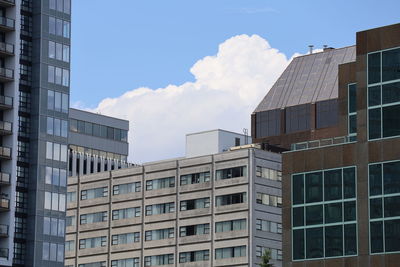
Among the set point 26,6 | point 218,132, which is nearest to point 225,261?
point 218,132

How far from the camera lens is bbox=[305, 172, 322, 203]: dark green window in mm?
90312

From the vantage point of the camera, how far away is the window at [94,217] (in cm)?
18825

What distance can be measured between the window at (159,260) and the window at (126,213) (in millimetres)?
6897

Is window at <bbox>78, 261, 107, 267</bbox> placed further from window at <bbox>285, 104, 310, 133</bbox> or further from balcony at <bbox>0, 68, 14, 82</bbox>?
balcony at <bbox>0, 68, 14, 82</bbox>

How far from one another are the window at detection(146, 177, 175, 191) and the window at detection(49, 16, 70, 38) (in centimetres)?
3388

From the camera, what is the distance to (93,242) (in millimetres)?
189125

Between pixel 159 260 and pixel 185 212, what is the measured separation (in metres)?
8.20

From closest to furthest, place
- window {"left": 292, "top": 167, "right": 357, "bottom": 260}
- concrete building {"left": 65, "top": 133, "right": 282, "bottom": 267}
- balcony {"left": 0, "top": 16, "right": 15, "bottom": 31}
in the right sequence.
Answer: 1. window {"left": 292, "top": 167, "right": 357, "bottom": 260}
2. balcony {"left": 0, "top": 16, "right": 15, "bottom": 31}
3. concrete building {"left": 65, "top": 133, "right": 282, "bottom": 267}

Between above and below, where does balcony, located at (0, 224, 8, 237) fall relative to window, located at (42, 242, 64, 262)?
above

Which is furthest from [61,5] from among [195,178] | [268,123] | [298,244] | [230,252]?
[298,244]

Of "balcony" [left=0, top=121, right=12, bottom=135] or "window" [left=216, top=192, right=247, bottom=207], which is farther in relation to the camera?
"window" [left=216, top=192, right=247, bottom=207]

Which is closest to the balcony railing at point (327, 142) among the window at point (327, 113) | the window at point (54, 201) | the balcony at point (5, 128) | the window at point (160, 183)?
the balcony at point (5, 128)

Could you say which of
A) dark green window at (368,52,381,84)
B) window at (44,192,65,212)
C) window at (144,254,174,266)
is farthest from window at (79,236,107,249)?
dark green window at (368,52,381,84)

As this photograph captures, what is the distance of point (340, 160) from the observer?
89.8 metres
